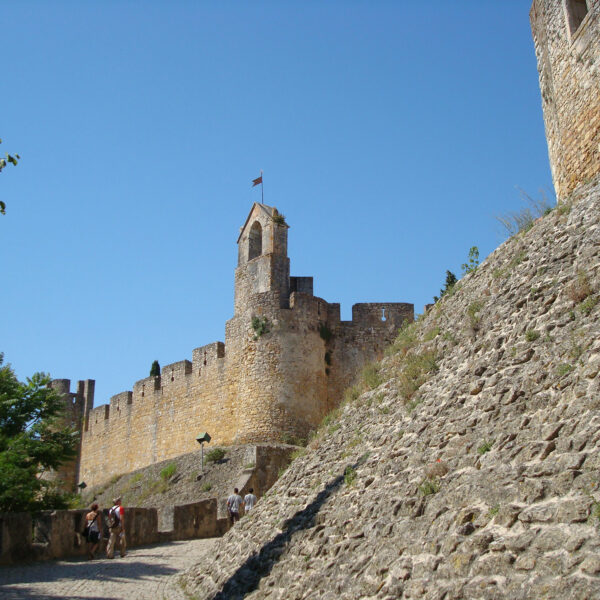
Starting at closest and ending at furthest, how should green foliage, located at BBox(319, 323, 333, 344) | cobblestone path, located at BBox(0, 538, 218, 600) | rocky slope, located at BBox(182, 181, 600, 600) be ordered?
rocky slope, located at BBox(182, 181, 600, 600)
cobblestone path, located at BBox(0, 538, 218, 600)
green foliage, located at BBox(319, 323, 333, 344)

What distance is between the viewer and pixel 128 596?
432 inches

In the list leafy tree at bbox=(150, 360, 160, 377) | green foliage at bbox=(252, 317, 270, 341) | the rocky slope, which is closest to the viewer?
the rocky slope

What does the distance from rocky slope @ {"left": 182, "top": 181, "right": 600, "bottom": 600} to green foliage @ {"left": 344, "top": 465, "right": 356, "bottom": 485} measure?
0.03 metres

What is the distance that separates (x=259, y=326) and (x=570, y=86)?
49.3 ft

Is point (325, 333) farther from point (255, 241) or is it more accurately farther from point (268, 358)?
point (255, 241)

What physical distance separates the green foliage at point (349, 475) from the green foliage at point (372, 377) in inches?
111

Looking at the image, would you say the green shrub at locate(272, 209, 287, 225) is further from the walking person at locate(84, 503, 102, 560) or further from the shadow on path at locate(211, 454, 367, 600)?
the shadow on path at locate(211, 454, 367, 600)

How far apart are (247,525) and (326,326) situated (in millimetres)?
14951

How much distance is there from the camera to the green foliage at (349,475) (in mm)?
9414

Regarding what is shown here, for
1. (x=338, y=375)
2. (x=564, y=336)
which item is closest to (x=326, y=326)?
(x=338, y=375)

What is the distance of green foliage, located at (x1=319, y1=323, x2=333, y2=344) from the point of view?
1039 inches

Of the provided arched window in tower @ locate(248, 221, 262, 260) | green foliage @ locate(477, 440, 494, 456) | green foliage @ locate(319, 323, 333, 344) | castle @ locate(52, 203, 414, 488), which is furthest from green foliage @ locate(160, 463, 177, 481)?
green foliage @ locate(477, 440, 494, 456)

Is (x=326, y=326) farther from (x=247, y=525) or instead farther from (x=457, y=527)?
(x=457, y=527)

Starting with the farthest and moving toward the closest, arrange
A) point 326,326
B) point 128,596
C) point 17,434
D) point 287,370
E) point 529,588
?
point 326,326, point 287,370, point 17,434, point 128,596, point 529,588
